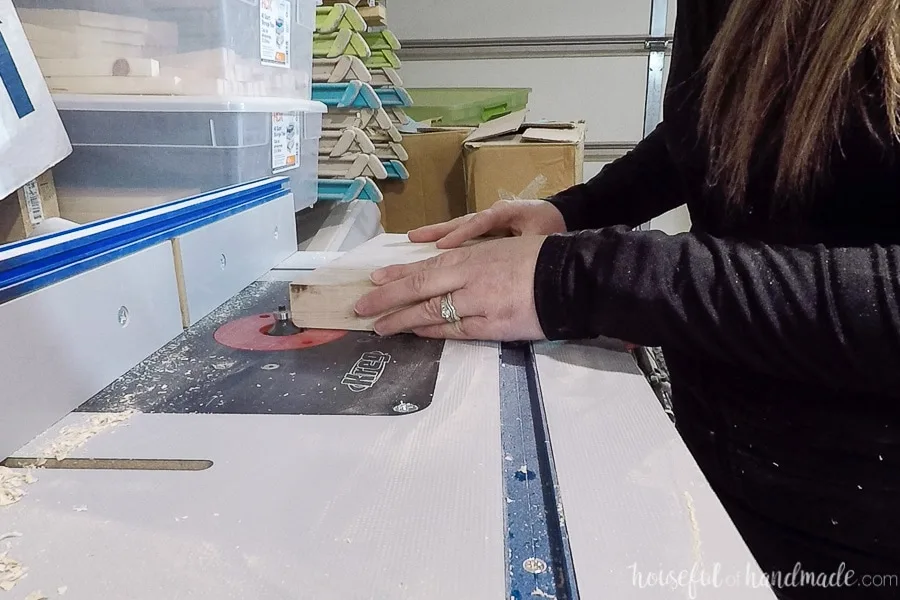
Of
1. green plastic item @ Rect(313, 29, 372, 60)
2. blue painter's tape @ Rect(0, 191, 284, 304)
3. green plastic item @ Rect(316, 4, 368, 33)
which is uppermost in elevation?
green plastic item @ Rect(316, 4, 368, 33)

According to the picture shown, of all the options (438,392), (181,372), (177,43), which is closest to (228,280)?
(181,372)

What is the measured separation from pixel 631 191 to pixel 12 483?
670 millimetres

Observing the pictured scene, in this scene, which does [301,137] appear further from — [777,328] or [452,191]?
[777,328]

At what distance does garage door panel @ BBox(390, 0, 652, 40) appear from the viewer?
8.20 feet

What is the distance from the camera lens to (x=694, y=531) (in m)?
0.32

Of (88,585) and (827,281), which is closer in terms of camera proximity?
(88,585)

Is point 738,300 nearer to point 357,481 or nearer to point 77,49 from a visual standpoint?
point 357,481

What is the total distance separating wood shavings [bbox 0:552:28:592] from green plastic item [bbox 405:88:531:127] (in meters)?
2.11

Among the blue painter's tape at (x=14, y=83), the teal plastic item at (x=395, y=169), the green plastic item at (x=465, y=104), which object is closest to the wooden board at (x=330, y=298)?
the blue painter's tape at (x=14, y=83)

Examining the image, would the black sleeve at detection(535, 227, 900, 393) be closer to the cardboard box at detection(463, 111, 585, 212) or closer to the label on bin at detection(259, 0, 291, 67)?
the label on bin at detection(259, 0, 291, 67)

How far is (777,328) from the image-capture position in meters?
0.42

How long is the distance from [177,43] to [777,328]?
0.88 meters

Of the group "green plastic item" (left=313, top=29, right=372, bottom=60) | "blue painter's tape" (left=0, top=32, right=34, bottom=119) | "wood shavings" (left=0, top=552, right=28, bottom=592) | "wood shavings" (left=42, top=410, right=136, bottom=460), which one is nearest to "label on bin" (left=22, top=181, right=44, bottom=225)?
"blue painter's tape" (left=0, top=32, right=34, bottom=119)

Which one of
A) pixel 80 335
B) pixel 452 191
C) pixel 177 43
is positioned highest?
pixel 177 43
